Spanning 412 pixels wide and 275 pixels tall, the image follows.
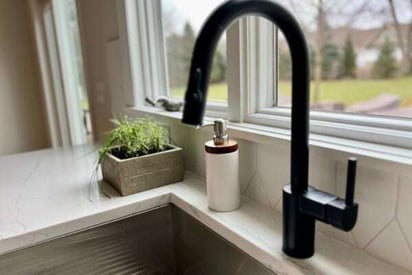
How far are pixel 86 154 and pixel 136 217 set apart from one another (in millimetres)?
583

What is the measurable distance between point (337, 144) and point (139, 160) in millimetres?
489

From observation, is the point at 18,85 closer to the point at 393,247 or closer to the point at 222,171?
the point at 222,171

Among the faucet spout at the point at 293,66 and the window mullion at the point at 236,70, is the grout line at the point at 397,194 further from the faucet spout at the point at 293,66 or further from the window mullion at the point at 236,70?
the window mullion at the point at 236,70

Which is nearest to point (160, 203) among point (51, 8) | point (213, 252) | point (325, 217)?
point (213, 252)

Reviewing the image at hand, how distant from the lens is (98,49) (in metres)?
1.59

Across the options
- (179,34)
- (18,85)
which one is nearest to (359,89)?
(179,34)

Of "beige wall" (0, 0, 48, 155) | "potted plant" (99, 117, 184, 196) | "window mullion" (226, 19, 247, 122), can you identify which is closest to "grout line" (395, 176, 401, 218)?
"window mullion" (226, 19, 247, 122)

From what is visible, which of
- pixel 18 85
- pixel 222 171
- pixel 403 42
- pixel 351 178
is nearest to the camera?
pixel 351 178

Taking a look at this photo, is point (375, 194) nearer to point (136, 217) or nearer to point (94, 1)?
point (136, 217)

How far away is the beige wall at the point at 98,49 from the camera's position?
143 centimetres

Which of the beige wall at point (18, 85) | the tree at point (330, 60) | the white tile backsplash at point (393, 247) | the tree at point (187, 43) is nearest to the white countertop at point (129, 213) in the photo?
the white tile backsplash at point (393, 247)

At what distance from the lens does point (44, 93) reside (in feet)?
9.68

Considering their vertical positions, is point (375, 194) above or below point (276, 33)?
below

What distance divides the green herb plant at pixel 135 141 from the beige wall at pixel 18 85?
256 centimetres
